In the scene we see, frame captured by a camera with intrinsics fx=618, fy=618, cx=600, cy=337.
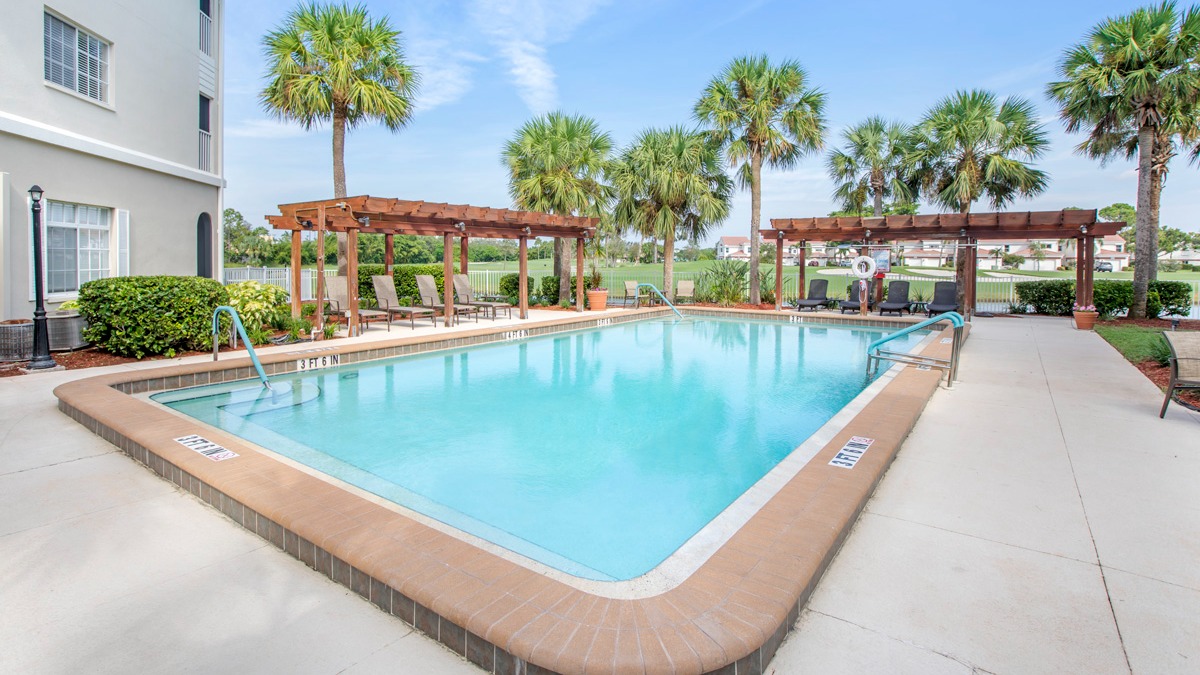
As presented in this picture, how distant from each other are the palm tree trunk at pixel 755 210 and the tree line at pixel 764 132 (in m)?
0.04

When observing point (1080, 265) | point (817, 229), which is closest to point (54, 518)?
point (817, 229)

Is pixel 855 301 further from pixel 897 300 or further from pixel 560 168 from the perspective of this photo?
pixel 560 168

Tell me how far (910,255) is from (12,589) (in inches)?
841

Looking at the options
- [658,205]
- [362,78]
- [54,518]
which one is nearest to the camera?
[54,518]

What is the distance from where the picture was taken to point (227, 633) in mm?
2254

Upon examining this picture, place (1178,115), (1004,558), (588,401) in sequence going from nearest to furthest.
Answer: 1. (1004,558)
2. (588,401)
3. (1178,115)

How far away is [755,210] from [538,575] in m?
17.0

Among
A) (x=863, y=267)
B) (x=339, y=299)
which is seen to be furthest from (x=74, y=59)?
(x=863, y=267)

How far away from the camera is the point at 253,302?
9.80 m

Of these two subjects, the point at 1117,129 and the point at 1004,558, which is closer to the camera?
the point at 1004,558

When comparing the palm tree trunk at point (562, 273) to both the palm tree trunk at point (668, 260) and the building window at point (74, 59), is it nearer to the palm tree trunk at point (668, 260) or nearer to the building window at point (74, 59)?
the palm tree trunk at point (668, 260)

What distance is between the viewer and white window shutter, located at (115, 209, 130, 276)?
1078 cm

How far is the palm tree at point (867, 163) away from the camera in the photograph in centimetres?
2147

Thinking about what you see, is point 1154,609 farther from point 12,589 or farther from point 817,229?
point 817,229
